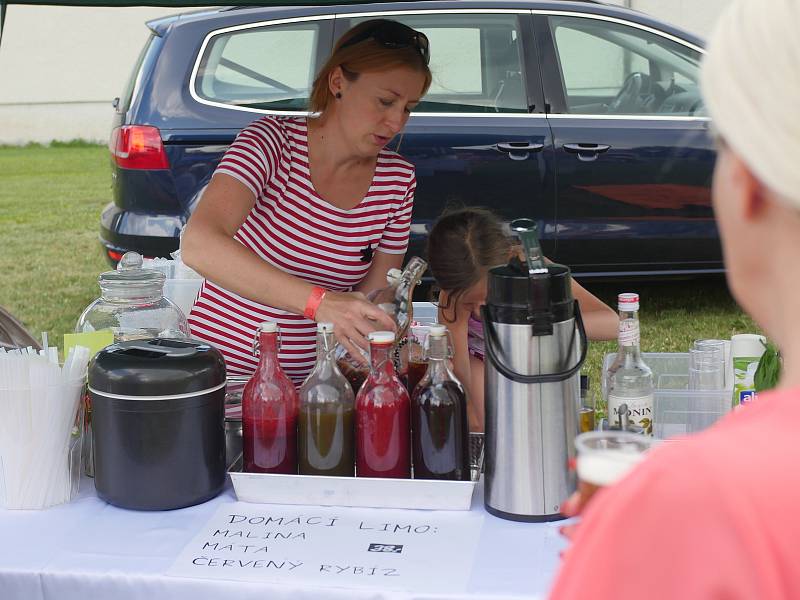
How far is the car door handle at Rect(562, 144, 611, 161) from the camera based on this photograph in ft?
15.3

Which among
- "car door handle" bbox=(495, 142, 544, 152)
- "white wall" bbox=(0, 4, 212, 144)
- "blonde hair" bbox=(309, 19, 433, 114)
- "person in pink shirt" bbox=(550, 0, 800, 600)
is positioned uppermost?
"white wall" bbox=(0, 4, 212, 144)

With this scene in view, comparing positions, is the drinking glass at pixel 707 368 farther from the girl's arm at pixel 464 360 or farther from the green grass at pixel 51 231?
the green grass at pixel 51 231

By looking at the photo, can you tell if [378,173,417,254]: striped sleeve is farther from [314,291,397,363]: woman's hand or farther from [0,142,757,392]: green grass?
[0,142,757,392]: green grass

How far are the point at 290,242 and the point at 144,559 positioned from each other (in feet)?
3.05

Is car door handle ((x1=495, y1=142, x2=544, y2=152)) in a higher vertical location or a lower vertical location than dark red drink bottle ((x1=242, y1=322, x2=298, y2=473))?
higher

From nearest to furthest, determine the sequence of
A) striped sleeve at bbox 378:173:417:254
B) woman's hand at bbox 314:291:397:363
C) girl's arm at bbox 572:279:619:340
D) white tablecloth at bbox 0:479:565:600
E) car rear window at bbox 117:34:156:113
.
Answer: white tablecloth at bbox 0:479:565:600 < woman's hand at bbox 314:291:397:363 < striped sleeve at bbox 378:173:417:254 < girl's arm at bbox 572:279:619:340 < car rear window at bbox 117:34:156:113

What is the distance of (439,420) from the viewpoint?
1.52 meters

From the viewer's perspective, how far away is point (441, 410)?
1518 mm

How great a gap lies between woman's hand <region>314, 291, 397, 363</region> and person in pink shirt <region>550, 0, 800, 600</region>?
109 centimetres

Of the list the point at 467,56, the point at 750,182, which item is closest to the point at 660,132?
the point at 467,56

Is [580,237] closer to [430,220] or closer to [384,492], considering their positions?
[430,220]

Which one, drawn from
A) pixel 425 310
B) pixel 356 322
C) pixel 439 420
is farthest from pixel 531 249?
pixel 425 310

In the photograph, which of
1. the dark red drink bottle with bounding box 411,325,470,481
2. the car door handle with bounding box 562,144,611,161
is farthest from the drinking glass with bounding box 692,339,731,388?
the car door handle with bounding box 562,144,611,161

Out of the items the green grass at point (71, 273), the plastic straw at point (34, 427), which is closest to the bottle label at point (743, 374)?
the plastic straw at point (34, 427)
